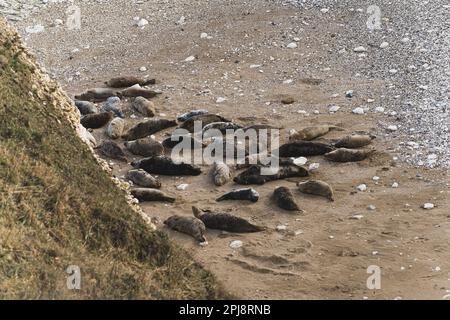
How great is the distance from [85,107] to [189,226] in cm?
511

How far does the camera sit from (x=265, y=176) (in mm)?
13828

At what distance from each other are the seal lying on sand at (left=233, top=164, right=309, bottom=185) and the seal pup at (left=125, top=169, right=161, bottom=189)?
1.17 meters

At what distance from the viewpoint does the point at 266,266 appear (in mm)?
11281

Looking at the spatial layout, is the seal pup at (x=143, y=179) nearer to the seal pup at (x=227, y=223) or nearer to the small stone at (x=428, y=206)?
the seal pup at (x=227, y=223)

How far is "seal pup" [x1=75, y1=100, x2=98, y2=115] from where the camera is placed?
1642 cm

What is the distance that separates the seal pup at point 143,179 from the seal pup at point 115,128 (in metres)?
1.77

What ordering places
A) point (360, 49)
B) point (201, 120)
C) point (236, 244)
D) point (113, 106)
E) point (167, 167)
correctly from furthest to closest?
point (360, 49)
point (113, 106)
point (201, 120)
point (167, 167)
point (236, 244)

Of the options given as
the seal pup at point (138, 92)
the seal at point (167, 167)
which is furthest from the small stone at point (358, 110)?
the seal pup at point (138, 92)

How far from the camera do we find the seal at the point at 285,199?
12.8 meters

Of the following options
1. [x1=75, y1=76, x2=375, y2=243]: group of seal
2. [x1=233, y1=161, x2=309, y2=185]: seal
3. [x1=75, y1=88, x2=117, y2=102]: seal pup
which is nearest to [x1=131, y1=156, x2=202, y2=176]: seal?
[x1=75, y1=76, x2=375, y2=243]: group of seal

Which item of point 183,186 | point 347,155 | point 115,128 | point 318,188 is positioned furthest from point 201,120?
point 318,188

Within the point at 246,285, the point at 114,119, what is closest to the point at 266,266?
the point at 246,285

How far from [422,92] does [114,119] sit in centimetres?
530

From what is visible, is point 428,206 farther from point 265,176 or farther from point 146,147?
point 146,147
